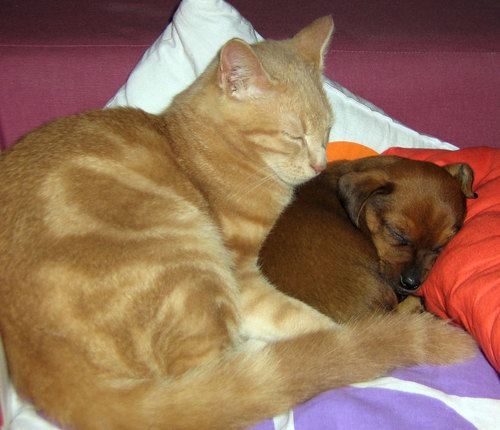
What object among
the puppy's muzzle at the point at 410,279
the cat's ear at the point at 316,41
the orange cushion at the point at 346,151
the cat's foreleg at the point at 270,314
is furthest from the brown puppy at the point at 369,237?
the cat's ear at the point at 316,41

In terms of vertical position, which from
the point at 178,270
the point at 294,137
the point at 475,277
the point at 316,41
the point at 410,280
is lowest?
the point at 410,280

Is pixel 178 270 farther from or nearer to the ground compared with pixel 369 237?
farther from the ground

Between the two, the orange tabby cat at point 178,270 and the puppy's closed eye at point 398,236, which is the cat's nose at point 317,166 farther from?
the puppy's closed eye at point 398,236

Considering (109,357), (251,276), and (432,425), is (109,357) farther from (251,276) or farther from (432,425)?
(432,425)

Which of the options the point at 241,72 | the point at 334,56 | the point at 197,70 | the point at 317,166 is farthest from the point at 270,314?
the point at 334,56

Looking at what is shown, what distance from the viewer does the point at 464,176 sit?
2.03 m

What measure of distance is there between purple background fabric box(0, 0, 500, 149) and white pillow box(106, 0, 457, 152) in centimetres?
14

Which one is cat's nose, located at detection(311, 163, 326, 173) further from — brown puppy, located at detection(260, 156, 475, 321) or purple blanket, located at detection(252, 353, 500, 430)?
purple blanket, located at detection(252, 353, 500, 430)

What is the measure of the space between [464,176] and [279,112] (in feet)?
2.45

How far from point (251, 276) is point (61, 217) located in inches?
22.4

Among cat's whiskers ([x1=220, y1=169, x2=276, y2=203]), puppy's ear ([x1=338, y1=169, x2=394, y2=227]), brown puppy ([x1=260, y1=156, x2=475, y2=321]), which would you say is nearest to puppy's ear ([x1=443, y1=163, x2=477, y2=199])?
brown puppy ([x1=260, y1=156, x2=475, y2=321])

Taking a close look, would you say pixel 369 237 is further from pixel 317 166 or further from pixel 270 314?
pixel 270 314

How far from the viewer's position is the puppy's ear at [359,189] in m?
1.92

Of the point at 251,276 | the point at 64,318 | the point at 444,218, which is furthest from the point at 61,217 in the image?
the point at 444,218
